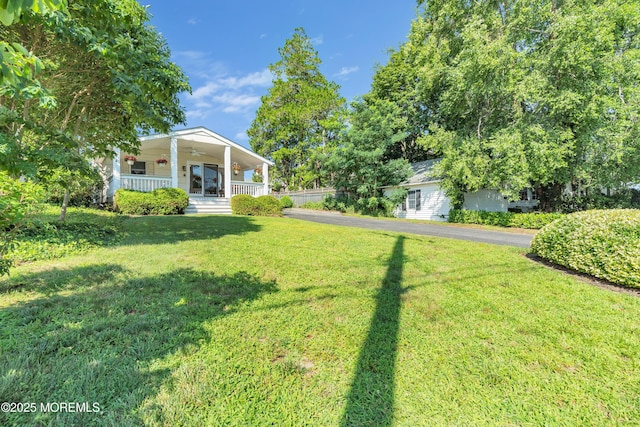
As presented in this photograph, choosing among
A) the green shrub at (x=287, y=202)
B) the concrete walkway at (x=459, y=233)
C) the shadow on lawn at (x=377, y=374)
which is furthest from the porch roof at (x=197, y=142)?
the shadow on lawn at (x=377, y=374)

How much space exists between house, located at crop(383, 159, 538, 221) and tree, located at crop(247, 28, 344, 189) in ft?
33.8

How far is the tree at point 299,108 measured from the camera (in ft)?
87.5

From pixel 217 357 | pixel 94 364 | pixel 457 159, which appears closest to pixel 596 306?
pixel 217 357

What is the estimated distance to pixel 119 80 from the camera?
4.21m

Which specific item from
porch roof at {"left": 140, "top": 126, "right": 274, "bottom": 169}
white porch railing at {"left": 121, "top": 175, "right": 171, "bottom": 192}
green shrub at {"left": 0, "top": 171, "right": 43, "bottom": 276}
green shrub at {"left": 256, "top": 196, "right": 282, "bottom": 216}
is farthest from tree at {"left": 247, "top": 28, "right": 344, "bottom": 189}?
green shrub at {"left": 0, "top": 171, "right": 43, "bottom": 276}

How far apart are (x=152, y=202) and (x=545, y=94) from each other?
682 inches

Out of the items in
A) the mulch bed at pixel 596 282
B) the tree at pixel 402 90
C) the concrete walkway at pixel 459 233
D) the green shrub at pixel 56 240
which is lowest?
the mulch bed at pixel 596 282

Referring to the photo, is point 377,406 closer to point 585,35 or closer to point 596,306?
point 596,306

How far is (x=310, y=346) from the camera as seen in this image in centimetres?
228

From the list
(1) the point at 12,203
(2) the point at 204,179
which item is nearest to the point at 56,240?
(1) the point at 12,203

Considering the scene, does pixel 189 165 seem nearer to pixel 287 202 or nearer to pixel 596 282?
pixel 287 202

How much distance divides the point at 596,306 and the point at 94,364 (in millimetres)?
5122

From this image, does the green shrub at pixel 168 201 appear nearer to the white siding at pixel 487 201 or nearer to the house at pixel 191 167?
the house at pixel 191 167

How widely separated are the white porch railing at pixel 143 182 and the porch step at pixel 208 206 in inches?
58.5
